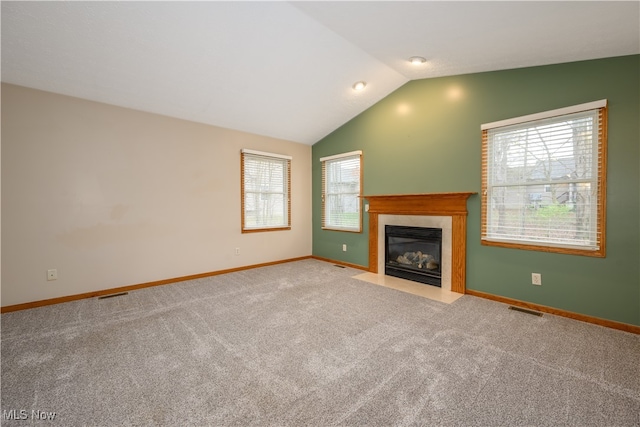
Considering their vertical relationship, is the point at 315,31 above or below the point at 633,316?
above

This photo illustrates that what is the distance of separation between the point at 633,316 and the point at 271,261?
14.8 feet

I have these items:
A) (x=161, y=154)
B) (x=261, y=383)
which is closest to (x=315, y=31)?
(x=161, y=154)

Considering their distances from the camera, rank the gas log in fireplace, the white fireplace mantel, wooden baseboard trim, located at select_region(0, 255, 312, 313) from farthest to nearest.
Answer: the gas log in fireplace
the white fireplace mantel
wooden baseboard trim, located at select_region(0, 255, 312, 313)

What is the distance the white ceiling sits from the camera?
7.06 ft

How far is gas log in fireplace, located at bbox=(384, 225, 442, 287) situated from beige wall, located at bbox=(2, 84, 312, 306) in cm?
242

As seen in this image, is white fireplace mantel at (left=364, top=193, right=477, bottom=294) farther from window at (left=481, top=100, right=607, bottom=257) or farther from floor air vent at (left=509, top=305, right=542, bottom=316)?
floor air vent at (left=509, top=305, right=542, bottom=316)

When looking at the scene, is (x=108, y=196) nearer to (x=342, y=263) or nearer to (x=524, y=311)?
(x=342, y=263)

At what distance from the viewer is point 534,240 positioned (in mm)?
2949

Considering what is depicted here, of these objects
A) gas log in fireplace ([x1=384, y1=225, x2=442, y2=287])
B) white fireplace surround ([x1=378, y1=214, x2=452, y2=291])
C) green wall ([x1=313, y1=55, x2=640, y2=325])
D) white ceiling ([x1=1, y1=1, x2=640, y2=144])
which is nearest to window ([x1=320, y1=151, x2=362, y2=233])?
green wall ([x1=313, y1=55, x2=640, y2=325])

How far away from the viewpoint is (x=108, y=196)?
134 inches

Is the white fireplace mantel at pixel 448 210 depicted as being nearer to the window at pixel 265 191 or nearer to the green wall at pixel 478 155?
the green wall at pixel 478 155

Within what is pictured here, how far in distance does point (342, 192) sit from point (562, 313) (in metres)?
3.35

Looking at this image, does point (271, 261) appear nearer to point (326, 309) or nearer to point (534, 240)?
point (326, 309)

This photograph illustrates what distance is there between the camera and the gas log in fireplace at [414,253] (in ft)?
12.4
